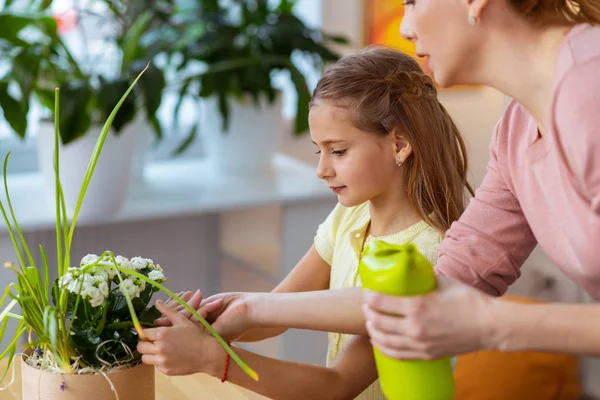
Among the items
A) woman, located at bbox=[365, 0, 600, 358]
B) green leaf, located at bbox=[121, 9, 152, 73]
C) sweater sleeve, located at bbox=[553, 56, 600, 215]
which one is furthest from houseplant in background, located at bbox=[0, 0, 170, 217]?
sweater sleeve, located at bbox=[553, 56, 600, 215]

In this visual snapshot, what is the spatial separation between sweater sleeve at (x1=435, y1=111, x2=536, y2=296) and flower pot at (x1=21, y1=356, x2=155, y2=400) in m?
0.45

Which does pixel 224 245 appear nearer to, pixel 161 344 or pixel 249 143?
pixel 249 143

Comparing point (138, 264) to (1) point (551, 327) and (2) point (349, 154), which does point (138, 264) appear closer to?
(2) point (349, 154)

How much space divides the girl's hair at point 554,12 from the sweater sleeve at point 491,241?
23 cm

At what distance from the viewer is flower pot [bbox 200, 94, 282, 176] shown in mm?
2816

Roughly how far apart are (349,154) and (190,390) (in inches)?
18.2

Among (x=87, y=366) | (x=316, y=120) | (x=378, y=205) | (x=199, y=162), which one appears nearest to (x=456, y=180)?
(x=378, y=205)

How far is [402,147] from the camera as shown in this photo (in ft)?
4.82

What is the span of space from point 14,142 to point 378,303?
2.38 metres

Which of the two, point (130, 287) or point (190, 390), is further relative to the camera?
point (190, 390)

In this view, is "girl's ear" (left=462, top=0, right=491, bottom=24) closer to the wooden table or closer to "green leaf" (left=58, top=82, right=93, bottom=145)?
the wooden table

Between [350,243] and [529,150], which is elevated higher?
[529,150]

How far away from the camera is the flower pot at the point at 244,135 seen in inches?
111

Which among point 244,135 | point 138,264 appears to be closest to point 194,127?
point 244,135
